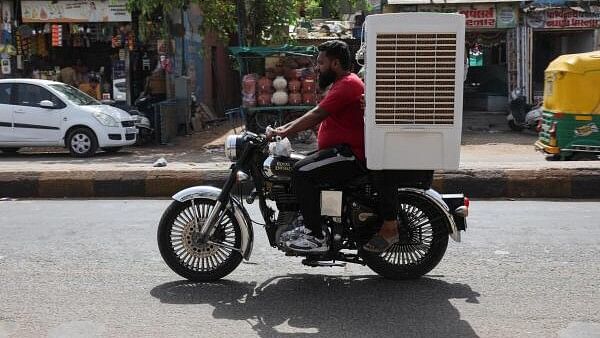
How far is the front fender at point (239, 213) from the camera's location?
475 cm

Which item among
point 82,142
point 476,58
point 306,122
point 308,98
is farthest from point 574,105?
point 476,58

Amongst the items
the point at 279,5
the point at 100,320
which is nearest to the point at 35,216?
the point at 100,320

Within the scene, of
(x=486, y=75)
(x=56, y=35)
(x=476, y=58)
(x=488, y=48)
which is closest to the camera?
A: (x=56, y=35)

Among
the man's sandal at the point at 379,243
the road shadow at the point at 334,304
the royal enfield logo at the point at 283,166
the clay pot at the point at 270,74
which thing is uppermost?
the clay pot at the point at 270,74

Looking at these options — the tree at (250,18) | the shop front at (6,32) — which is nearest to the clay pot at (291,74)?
the tree at (250,18)

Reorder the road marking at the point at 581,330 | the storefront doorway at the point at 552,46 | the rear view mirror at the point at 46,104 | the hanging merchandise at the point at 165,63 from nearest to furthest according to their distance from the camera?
the road marking at the point at 581,330
the rear view mirror at the point at 46,104
the hanging merchandise at the point at 165,63
the storefront doorway at the point at 552,46

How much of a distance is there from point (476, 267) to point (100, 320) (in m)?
2.83

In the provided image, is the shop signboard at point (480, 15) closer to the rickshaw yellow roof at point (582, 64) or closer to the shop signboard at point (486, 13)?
the shop signboard at point (486, 13)

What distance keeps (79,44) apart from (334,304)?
47.6 feet

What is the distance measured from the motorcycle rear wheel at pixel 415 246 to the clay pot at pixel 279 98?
966 cm

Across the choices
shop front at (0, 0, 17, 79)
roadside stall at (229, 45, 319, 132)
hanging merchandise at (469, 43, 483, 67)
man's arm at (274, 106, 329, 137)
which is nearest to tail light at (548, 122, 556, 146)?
roadside stall at (229, 45, 319, 132)

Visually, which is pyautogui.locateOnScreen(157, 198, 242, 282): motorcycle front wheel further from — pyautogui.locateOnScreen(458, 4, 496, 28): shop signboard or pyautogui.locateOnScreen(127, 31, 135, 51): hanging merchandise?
pyautogui.locateOnScreen(458, 4, 496, 28): shop signboard

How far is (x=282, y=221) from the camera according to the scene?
4.76m

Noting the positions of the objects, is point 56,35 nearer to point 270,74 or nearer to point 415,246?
point 270,74
